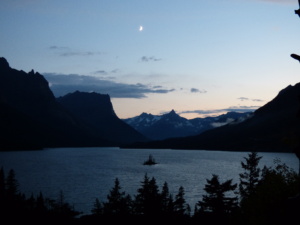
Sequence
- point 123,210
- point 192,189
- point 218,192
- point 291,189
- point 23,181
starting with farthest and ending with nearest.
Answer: point 23,181 < point 192,189 < point 123,210 < point 218,192 < point 291,189

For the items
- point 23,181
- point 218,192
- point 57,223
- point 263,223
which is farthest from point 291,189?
point 23,181

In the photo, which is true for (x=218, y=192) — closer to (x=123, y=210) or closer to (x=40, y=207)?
(x=123, y=210)

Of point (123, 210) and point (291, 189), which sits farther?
point (123, 210)

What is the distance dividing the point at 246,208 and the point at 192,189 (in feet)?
301

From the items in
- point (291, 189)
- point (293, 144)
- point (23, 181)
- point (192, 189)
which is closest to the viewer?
point (293, 144)

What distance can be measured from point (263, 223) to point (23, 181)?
137 meters

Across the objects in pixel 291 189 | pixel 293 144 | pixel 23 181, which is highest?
pixel 293 144

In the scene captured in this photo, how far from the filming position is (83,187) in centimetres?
14662

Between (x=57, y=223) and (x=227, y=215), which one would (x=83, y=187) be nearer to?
(x=57, y=223)

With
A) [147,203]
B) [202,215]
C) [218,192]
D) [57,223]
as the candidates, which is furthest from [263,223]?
[57,223]

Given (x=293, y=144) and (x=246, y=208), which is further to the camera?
(x=246, y=208)

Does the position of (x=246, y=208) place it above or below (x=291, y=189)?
below

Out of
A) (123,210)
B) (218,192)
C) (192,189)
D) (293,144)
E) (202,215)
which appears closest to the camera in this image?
(293,144)

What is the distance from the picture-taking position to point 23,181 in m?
162
